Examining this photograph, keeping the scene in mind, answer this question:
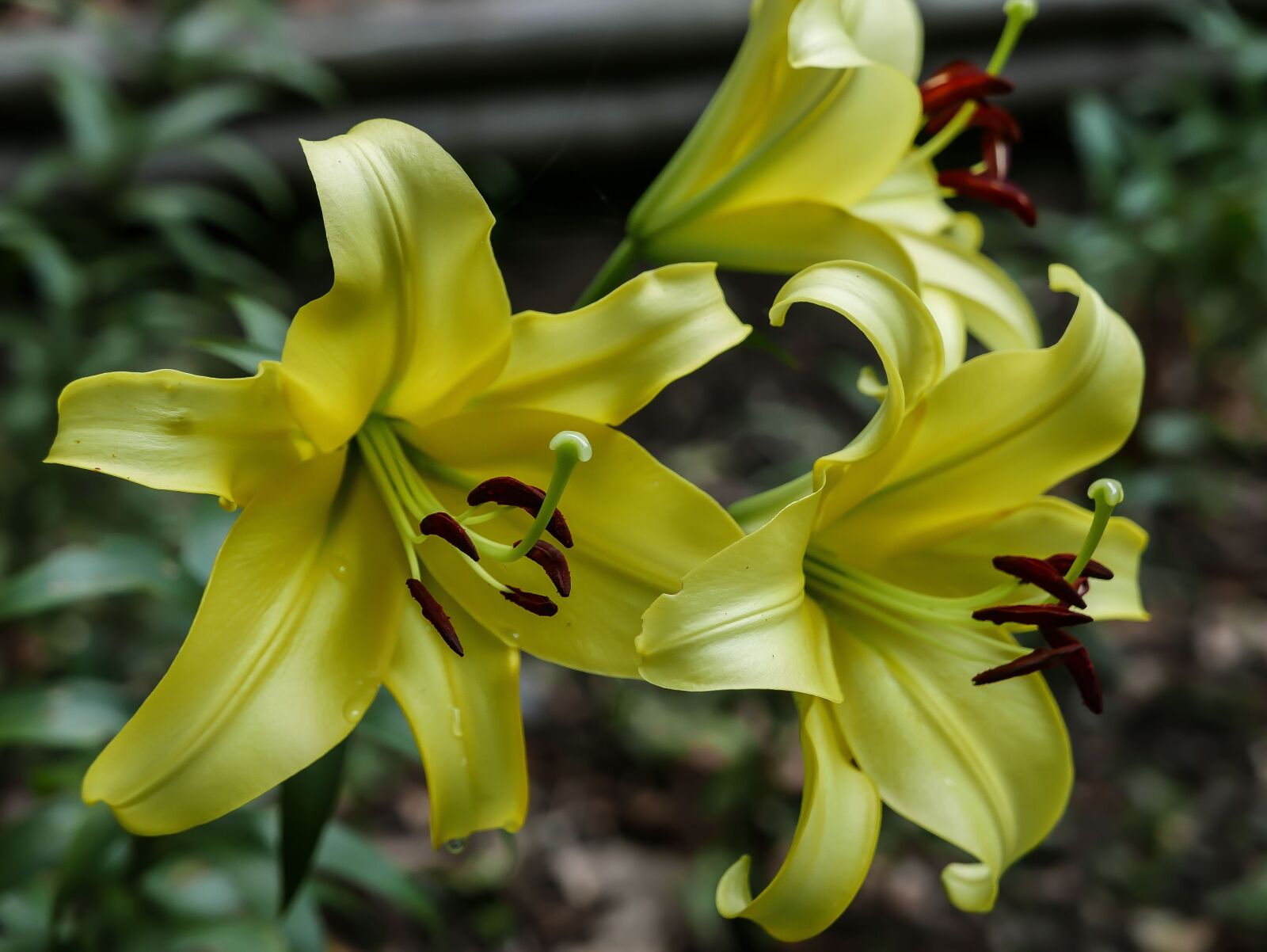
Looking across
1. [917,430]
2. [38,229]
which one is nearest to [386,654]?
[917,430]

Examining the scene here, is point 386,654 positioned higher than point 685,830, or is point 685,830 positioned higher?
point 386,654

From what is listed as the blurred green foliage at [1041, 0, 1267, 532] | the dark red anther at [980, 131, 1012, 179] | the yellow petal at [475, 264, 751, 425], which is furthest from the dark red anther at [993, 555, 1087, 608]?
the blurred green foliage at [1041, 0, 1267, 532]

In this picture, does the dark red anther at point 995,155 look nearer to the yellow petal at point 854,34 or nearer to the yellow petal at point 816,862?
the yellow petal at point 854,34

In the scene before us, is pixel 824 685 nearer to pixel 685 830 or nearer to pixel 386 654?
pixel 386 654

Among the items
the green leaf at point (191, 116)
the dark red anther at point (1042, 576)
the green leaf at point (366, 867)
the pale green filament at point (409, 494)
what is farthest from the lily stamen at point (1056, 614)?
the green leaf at point (191, 116)

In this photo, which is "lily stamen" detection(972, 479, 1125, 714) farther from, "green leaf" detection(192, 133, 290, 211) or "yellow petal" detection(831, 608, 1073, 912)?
"green leaf" detection(192, 133, 290, 211)

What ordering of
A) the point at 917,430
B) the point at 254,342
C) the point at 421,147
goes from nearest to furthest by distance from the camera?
the point at 421,147 < the point at 917,430 < the point at 254,342
